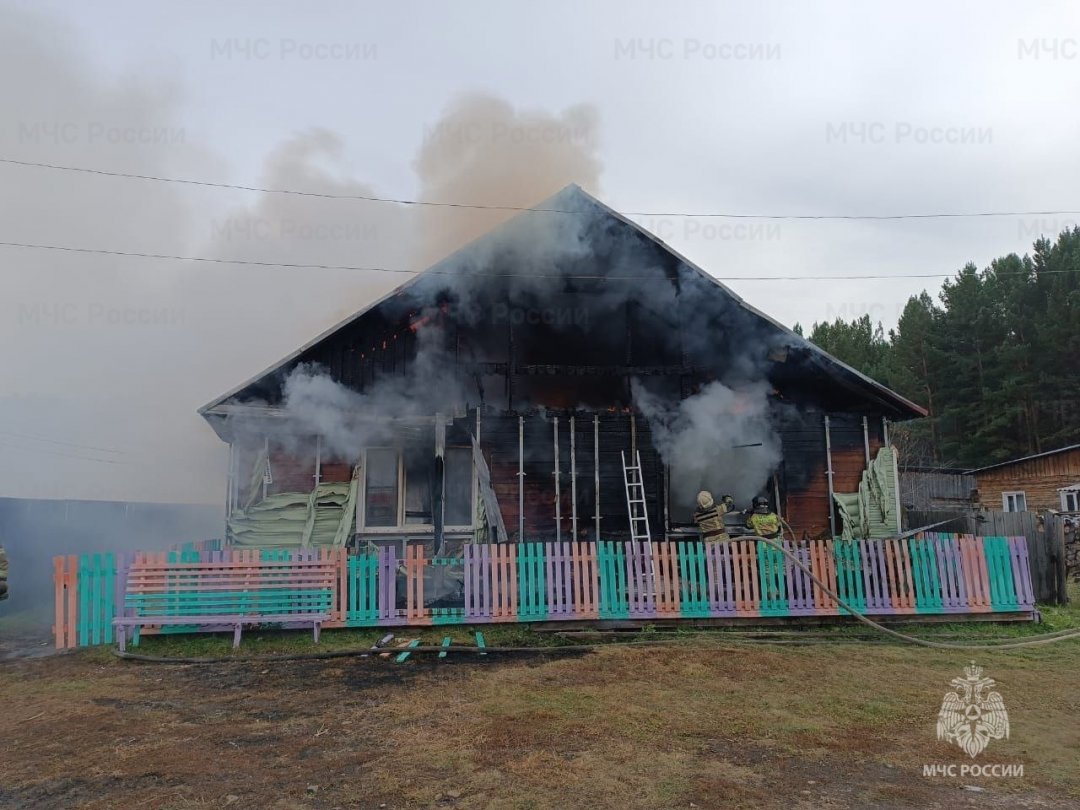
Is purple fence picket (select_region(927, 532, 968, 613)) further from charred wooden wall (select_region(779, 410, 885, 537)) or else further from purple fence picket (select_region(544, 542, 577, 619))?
purple fence picket (select_region(544, 542, 577, 619))

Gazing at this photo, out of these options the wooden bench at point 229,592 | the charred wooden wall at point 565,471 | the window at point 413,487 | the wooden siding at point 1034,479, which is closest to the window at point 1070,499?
the wooden siding at point 1034,479

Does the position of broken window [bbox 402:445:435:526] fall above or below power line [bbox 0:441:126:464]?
below

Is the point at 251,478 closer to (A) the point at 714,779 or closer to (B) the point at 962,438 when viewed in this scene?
(A) the point at 714,779

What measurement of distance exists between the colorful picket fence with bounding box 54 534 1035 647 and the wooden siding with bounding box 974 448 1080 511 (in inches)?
746

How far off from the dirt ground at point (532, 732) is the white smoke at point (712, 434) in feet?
16.3

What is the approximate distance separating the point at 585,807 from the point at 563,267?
987 centimetres

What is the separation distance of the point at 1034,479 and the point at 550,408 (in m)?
23.0

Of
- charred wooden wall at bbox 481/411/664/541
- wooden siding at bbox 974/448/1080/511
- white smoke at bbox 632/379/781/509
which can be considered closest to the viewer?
charred wooden wall at bbox 481/411/664/541

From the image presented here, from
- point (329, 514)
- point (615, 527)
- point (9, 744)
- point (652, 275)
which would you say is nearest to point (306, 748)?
point (9, 744)

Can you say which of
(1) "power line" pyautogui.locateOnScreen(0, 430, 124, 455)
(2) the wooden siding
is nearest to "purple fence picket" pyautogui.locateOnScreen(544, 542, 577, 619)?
(2) the wooden siding

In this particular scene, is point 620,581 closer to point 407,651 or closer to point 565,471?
point 407,651

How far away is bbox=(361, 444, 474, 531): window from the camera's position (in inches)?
476

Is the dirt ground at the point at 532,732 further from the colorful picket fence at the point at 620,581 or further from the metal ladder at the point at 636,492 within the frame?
the metal ladder at the point at 636,492

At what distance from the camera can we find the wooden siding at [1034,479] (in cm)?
2434
